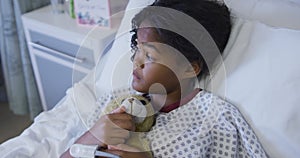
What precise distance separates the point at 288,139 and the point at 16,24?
4.81 feet

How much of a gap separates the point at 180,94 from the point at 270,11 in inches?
14.2

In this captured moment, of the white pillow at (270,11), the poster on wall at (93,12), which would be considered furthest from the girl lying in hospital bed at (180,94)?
the poster on wall at (93,12)

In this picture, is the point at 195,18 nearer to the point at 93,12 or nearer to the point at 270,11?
the point at 270,11

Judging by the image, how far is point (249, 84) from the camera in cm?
100

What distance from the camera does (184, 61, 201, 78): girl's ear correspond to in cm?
106

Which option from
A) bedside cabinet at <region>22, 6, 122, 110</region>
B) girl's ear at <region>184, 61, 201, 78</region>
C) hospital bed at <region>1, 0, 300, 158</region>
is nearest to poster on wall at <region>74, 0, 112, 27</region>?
bedside cabinet at <region>22, 6, 122, 110</region>

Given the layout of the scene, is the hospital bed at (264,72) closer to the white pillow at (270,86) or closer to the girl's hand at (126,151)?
the white pillow at (270,86)

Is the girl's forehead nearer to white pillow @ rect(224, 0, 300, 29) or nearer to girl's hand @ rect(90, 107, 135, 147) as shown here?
girl's hand @ rect(90, 107, 135, 147)

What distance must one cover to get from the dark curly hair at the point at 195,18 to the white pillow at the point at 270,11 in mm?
93

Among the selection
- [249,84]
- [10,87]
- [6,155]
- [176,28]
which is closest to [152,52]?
[176,28]

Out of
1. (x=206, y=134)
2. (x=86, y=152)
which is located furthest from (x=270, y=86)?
(x=86, y=152)

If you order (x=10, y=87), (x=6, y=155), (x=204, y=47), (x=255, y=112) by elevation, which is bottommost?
(x=10, y=87)

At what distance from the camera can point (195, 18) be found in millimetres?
1035

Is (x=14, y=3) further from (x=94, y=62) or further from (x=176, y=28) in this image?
(x=176, y=28)
